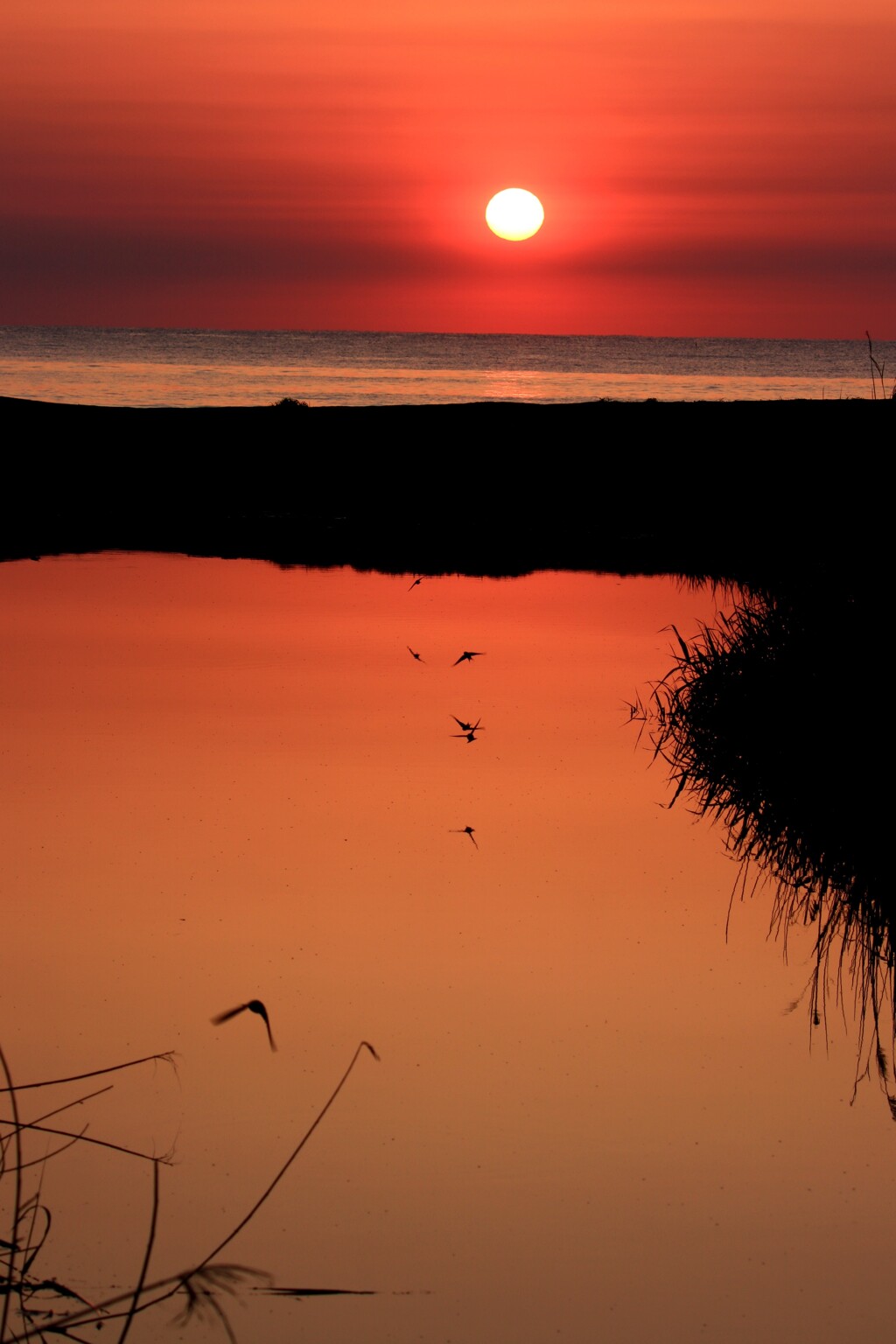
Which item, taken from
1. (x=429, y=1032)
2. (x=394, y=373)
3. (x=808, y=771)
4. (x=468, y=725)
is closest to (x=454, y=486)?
(x=468, y=725)

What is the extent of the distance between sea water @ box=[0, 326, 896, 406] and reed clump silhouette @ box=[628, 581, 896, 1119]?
2252 cm

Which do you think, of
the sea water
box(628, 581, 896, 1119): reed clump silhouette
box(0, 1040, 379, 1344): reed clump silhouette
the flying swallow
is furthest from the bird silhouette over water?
the sea water

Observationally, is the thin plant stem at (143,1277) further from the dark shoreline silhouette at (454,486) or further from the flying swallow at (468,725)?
the dark shoreline silhouette at (454,486)

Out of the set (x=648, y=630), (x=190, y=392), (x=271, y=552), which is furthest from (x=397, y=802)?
(x=190, y=392)

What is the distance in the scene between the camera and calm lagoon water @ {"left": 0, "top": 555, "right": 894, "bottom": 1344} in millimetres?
3891

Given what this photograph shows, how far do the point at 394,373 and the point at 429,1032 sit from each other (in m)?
82.5

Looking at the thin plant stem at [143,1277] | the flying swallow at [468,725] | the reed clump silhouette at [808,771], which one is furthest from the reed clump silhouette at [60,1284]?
the flying swallow at [468,725]

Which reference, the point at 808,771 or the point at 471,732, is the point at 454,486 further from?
the point at 808,771

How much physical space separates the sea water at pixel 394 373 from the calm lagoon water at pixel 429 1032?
24.4 m

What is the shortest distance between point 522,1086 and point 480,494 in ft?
66.2

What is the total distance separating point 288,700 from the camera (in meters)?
9.99

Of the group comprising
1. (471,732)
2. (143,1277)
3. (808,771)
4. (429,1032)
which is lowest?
(143,1277)

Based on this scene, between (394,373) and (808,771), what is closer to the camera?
(808,771)

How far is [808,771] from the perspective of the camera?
8.01m
